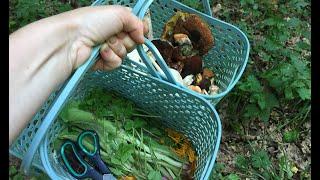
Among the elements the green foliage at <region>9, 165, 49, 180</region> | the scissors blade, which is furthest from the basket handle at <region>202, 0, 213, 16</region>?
the green foliage at <region>9, 165, 49, 180</region>

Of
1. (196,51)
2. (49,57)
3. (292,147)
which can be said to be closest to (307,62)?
(292,147)

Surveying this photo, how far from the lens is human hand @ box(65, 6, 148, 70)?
119 centimetres

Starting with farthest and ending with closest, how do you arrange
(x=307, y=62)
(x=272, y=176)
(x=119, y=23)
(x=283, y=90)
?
(x=307, y=62), (x=283, y=90), (x=272, y=176), (x=119, y=23)

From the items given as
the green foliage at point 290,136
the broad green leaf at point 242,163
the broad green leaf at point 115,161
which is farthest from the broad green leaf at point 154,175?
the green foliage at point 290,136

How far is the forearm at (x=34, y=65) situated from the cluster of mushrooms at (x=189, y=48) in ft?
1.82

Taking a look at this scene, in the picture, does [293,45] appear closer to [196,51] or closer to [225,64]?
[225,64]

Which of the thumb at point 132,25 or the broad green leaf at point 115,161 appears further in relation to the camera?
the broad green leaf at point 115,161

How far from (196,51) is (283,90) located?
1.26 ft

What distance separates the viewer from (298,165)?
5.92ft

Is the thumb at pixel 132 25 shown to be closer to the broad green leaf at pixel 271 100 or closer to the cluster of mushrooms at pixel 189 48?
the cluster of mushrooms at pixel 189 48

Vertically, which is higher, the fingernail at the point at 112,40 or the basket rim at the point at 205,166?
the fingernail at the point at 112,40

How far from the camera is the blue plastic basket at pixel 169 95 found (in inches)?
55.7

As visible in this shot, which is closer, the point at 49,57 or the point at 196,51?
the point at 49,57

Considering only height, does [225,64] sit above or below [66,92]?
below
